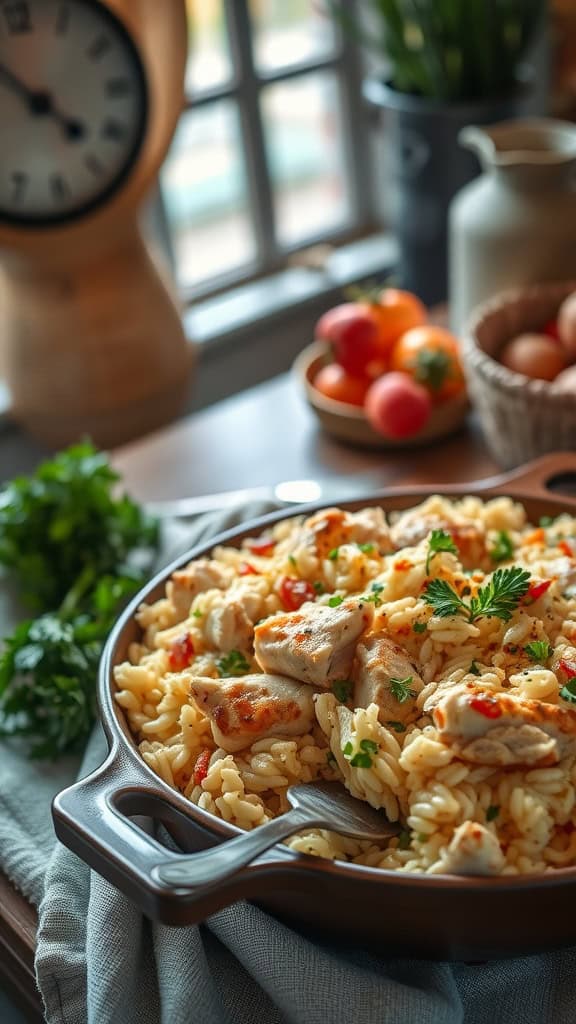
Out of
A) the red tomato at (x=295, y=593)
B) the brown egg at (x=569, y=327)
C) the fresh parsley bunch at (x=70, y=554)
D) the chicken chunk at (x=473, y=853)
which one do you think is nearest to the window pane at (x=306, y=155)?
the brown egg at (x=569, y=327)

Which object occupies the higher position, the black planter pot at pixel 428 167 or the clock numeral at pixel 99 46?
the clock numeral at pixel 99 46

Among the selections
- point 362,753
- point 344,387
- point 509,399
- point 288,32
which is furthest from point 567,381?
point 288,32

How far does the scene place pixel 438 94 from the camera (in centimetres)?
261

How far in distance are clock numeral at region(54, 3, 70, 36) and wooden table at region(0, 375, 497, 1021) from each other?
783 millimetres

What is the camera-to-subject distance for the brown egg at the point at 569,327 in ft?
6.12

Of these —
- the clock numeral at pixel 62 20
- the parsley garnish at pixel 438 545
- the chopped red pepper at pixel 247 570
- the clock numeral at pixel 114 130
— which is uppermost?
the clock numeral at pixel 62 20

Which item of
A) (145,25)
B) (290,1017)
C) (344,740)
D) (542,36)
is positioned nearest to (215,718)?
(344,740)

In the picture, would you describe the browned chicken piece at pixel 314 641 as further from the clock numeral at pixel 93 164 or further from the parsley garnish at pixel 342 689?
the clock numeral at pixel 93 164

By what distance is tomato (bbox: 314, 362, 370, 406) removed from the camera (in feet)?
6.82

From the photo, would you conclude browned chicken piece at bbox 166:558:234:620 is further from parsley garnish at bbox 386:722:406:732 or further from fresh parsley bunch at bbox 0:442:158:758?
parsley garnish at bbox 386:722:406:732

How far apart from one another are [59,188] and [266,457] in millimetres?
725

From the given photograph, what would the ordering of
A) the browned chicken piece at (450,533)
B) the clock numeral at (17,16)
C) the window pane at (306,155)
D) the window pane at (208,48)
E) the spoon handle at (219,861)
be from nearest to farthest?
the spoon handle at (219,861)
the browned chicken piece at (450,533)
the clock numeral at (17,16)
the window pane at (208,48)
the window pane at (306,155)

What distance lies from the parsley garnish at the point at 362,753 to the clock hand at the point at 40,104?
1.62 metres

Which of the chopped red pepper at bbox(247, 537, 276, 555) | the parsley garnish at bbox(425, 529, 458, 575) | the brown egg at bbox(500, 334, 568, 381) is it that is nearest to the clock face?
the brown egg at bbox(500, 334, 568, 381)
